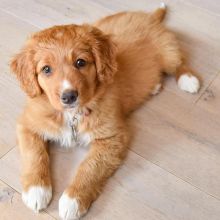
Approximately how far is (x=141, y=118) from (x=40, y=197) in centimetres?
78

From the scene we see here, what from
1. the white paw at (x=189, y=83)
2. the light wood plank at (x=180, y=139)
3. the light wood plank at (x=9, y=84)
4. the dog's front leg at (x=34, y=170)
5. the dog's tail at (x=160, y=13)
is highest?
the dog's tail at (x=160, y=13)

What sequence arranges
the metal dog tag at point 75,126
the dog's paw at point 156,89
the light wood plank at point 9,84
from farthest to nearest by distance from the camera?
the dog's paw at point 156,89 < the light wood plank at point 9,84 < the metal dog tag at point 75,126

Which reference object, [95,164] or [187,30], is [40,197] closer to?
[95,164]

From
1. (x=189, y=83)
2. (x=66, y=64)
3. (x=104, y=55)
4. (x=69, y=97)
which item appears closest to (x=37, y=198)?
(x=69, y=97)

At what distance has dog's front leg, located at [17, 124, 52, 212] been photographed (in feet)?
5.89

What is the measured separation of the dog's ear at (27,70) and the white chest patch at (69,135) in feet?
0.72

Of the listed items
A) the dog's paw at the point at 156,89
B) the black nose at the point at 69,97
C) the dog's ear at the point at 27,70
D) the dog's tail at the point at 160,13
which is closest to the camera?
the black nose at the point at 69,97

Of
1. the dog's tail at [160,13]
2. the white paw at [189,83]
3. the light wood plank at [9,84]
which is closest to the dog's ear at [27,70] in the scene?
the light wood plank at [9,84]

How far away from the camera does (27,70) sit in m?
1.78

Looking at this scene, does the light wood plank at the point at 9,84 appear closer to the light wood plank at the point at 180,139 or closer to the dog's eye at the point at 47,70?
the dog's eye at the point at 47,70

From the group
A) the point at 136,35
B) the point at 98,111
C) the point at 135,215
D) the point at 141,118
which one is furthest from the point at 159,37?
the point at 135,215

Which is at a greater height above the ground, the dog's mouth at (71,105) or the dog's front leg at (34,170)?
the dog's mouth at (71,105)

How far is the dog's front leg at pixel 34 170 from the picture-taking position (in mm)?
1795

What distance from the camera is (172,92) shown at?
2377mm
